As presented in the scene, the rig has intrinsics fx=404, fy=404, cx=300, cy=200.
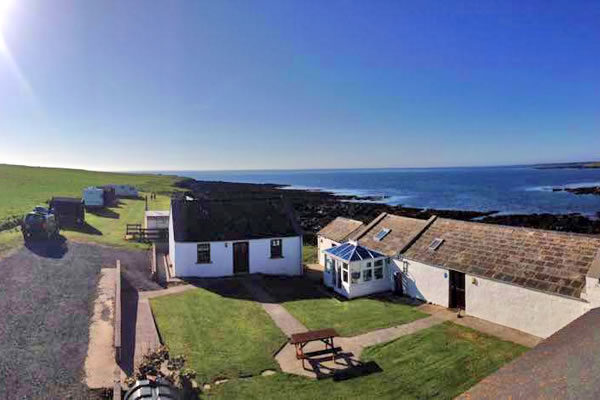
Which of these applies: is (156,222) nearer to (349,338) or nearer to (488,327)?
(349,338)

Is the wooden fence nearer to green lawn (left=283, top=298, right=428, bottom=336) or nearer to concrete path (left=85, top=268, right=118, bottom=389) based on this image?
concrete path (left=85, top=268, right=118, bottom=389)

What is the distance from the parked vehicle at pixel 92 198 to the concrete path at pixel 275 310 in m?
30.7

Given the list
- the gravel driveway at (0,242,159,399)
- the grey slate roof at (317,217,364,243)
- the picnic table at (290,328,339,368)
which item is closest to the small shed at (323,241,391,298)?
the grey slate roof at (317,217,364,243)

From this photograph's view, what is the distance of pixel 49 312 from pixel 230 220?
12.1 m

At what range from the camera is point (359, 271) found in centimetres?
2127

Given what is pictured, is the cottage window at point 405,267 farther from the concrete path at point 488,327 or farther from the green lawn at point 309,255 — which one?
the green lawn at point 309,255

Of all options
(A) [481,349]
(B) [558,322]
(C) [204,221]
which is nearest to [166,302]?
(C) [204,221]

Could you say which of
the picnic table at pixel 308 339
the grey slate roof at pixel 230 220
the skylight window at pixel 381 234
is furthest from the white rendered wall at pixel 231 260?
the picnic table at pixel 308 339

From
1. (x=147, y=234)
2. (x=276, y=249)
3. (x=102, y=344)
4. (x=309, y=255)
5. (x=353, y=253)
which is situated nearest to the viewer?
(x=102, y=344)

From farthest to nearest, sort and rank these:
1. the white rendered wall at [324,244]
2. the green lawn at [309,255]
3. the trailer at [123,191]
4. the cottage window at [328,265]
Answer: the trailer at [123,191]
the green lawn at [309,255]
the white rendered wall at [324,244]
the cottage window at [328,265]

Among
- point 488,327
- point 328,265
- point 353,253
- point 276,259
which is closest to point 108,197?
point 276,259

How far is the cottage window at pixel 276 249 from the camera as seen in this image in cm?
2680

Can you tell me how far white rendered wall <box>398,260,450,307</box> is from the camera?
62.6 ft

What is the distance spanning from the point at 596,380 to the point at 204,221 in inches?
894
